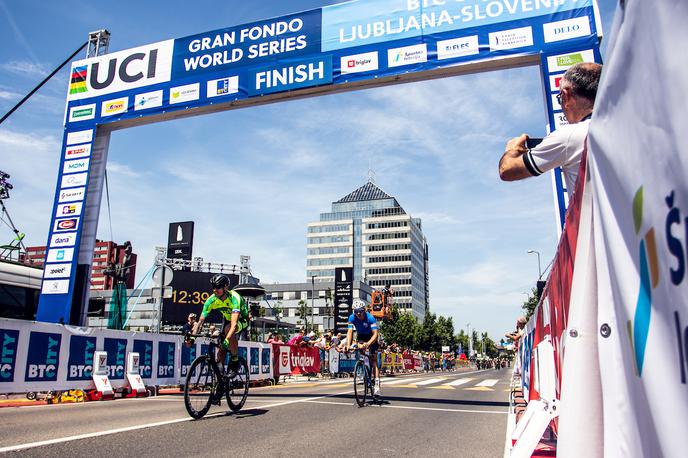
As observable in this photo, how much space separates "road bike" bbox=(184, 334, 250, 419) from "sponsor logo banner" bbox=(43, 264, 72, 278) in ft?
25.1

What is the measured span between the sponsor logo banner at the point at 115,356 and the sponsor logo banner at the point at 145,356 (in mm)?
390

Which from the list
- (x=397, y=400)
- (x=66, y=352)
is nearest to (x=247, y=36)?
(x=66, y=352)

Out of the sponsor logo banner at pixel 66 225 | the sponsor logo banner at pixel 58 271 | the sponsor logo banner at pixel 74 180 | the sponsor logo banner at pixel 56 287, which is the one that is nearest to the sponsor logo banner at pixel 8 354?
the sponsor logo banner at pixel 56 287

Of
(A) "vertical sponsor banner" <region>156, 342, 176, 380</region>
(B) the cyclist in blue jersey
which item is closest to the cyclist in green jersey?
(B) the cyclist in blue jersey

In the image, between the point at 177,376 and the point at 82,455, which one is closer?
the point at 82,455

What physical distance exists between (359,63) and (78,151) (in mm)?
8039

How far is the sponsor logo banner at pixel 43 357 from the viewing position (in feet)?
27.7

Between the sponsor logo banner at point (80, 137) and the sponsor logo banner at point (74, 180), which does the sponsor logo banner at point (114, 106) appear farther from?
the sponsor logo banner at point (74, 180)

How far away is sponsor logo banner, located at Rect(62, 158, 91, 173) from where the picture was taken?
43.8 ft

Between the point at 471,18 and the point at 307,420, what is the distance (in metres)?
9.12

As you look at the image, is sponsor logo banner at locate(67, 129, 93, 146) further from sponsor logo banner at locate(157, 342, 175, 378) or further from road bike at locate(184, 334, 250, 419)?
road bike at locate(184, 334, 250, 419)

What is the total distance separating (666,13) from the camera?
93 centimetres

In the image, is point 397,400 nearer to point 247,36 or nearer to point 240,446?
point 240,446

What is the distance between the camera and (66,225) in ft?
42.3
